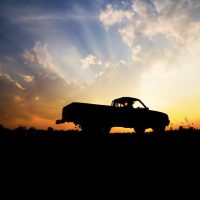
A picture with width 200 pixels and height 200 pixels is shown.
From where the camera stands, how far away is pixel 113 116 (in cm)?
1248

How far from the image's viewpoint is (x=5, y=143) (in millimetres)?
5887

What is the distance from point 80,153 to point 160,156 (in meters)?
1.82

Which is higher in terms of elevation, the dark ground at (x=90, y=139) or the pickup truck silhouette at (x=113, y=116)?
the pickup truck silhouette at (x=113, y=116)

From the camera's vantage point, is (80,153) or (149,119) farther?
(149,119)

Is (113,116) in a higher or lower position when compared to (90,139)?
higher

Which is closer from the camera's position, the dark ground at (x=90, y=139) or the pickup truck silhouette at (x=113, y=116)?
the dark ground at (x=90, y=139)

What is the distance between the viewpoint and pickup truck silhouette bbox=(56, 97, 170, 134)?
38.3 ft

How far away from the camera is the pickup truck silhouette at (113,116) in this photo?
11.7 metres

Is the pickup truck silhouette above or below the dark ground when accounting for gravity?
above

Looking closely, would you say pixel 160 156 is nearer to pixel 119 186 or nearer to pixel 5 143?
pixel 119 186

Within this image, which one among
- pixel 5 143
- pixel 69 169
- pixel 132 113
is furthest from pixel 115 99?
pixel 69 169

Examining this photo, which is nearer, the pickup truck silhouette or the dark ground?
the dark ground

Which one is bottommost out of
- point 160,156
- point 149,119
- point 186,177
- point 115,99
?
point 186,177

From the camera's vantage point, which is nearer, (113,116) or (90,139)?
(90,139)
